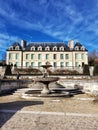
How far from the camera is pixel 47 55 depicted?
1861 inches

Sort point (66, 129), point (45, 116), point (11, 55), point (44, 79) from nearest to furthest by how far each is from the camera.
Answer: point (66, 129) < point (45, 116) < point (44, 79) < point (11, 55)

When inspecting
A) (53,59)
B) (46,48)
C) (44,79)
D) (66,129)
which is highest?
(46,48)

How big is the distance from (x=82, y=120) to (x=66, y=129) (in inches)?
39.3

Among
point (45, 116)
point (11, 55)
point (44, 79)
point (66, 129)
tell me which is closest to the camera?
point (66, 129)

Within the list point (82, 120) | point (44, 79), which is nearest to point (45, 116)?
point (82, 120)

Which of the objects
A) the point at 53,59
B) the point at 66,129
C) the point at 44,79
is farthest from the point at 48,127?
the point at 53,59

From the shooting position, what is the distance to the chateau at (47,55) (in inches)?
1832

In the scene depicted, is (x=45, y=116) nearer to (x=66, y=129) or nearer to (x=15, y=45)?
(x=66, y=129)

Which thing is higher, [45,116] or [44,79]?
[44,79]

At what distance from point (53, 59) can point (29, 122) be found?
4269cm

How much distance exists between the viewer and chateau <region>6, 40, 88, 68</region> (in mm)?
46531

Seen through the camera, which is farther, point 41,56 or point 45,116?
point 41,56

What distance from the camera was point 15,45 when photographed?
47562 millimetres

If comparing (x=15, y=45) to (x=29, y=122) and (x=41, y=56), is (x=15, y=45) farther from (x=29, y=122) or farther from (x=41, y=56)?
(x=29, y=122)
